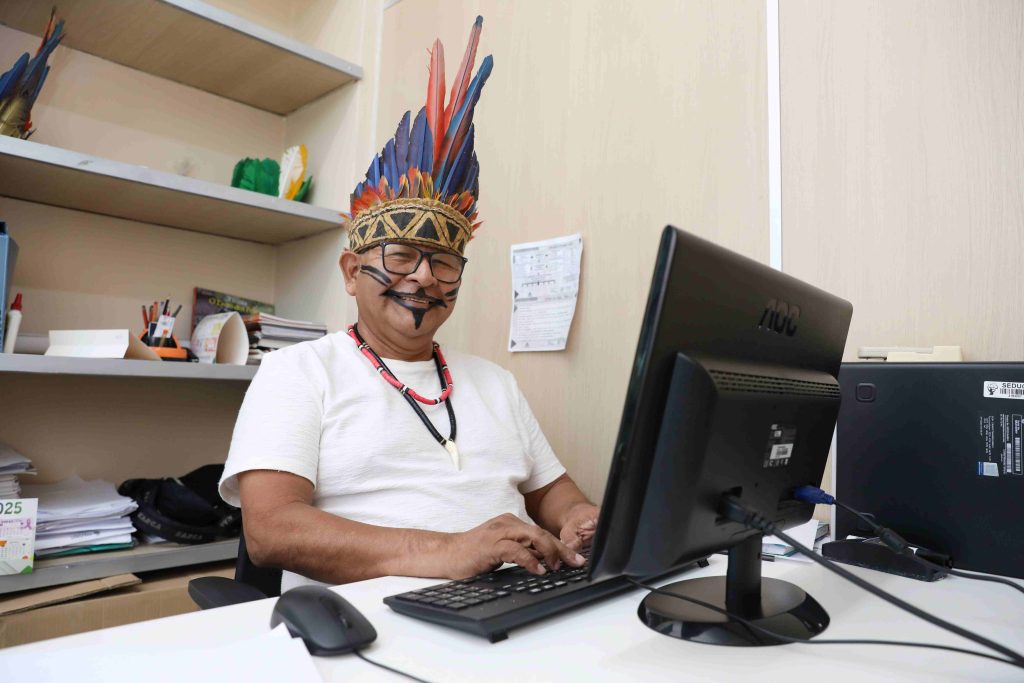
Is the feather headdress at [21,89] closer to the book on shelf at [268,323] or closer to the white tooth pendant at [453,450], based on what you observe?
the book on shelf at [268,323]

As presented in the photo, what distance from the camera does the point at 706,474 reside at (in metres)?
0.60

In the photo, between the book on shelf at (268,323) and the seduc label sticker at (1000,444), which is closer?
the seduc label sticker at (1000,444)

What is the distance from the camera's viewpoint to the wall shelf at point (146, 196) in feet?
5.23

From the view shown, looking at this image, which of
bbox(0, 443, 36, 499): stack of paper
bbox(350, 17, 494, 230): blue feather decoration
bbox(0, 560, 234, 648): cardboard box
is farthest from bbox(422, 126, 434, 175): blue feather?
bbox(0, 443, 36, 499): stack of paper

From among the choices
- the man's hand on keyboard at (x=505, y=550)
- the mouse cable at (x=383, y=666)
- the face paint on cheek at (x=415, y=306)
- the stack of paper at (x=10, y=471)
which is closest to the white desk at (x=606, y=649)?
the mouse cable at (x=383, y=666)

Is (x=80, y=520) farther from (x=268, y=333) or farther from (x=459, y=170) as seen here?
(x=459, y=170)

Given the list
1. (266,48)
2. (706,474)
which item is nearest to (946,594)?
(706,474)

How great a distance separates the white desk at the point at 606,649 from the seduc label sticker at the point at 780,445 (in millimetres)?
175

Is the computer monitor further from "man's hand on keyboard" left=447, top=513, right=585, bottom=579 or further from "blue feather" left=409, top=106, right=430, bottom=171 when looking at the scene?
"blue feather" left=409, top=106, right=430, bottom=171

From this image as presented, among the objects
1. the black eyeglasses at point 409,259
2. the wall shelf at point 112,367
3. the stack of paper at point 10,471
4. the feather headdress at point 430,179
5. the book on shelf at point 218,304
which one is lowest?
the stack of paper at point 10,471

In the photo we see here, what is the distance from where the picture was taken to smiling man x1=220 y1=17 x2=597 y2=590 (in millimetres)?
1025

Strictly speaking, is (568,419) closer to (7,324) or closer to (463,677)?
(463,677)

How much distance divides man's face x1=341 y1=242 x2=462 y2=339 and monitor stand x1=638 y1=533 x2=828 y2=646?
2.68 ft

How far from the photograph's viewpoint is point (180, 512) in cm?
173
